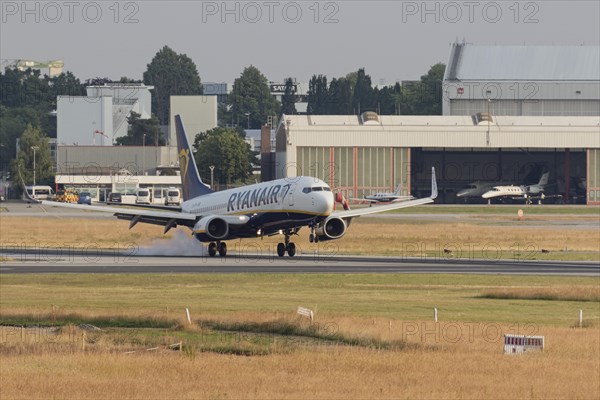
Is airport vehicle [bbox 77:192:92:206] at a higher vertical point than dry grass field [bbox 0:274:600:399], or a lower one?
higher

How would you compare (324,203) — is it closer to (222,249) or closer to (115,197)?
(222,249)

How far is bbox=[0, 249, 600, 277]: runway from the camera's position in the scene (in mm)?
70812

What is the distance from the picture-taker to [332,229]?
246 ft

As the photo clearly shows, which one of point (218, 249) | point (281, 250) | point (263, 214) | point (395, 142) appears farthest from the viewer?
point (395, 142)

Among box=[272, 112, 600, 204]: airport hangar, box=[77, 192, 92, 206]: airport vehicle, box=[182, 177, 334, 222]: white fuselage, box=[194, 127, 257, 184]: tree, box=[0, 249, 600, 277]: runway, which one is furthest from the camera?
box=[194, 127, 257, 184]: tree

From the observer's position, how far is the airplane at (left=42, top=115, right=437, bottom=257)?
7281cm

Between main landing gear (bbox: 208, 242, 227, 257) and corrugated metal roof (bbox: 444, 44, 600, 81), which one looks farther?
corrugated metal roof (bbox: 444, 44, 600, 81)

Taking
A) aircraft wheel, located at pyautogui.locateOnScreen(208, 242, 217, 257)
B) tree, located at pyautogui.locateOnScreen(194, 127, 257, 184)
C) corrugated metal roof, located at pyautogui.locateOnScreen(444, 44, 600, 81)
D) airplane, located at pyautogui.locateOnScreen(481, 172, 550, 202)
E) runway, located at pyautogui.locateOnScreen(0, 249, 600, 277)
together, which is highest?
corrugated metal roof, located at pyautogui.locateOnScreen(444, 44, 600, 81)

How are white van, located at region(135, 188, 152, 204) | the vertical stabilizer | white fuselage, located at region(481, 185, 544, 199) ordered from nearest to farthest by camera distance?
the vertical stabilizer, white van, located at region(135, 188, 152, 204), white fuselage, located at region(481, 185, 544, 199)

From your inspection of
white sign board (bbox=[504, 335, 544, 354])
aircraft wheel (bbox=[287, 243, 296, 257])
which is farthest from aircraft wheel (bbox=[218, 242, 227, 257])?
white sign board (bbox=[504, 335, 544, 354])

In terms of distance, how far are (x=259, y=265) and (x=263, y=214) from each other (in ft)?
10.2

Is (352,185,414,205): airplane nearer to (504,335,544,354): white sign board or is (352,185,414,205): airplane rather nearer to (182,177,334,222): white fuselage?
(182,177,334,222): white fuselage

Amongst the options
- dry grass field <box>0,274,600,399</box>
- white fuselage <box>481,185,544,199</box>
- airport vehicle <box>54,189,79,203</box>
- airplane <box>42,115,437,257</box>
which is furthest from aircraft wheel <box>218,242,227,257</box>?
white fuselage <box>481,185,544,199</box>

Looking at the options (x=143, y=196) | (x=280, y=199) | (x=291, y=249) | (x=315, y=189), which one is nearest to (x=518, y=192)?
(x=143, y=196)
